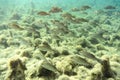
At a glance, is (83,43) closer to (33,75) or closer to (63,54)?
(63,54)

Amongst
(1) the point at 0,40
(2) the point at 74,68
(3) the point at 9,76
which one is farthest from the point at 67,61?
(1) the point at 0,40

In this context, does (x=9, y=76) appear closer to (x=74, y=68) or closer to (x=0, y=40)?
(x=74, y=68)

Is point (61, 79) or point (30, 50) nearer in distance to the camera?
point (61, 79)

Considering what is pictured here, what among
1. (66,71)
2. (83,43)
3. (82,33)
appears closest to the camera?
(66,71)

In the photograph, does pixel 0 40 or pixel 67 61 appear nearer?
pixel 67 61

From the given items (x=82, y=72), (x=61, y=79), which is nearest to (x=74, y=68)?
(x=82, y=72)

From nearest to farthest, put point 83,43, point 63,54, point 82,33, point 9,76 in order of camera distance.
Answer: point 9,76 < point 63,54 < point 83,43 < point 82,33

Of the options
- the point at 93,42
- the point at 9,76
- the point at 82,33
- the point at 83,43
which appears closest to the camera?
the point at 9,76

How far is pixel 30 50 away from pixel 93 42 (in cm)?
518

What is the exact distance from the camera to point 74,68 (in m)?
8.59

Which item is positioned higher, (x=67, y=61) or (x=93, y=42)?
(x=67, y=61)

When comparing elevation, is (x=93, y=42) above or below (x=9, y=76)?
below

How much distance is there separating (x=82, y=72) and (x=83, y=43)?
4.89 metres

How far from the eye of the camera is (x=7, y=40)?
14.0 m
